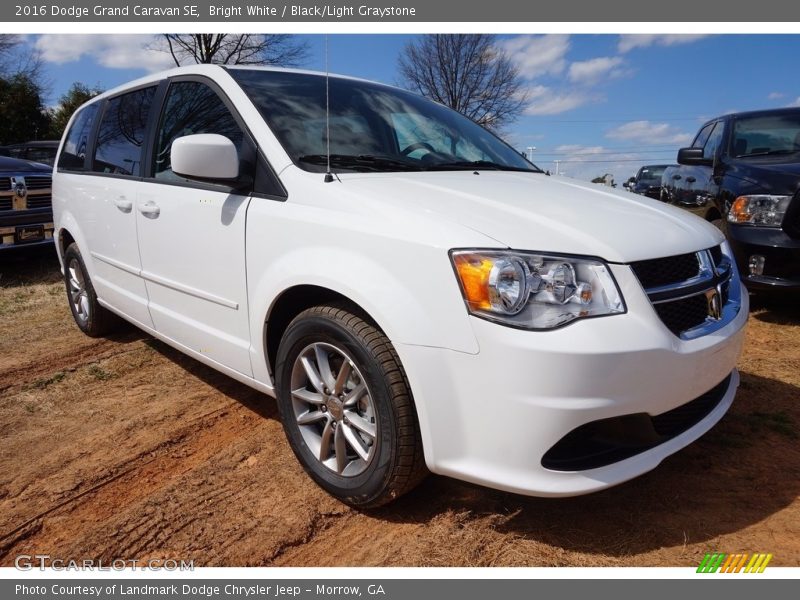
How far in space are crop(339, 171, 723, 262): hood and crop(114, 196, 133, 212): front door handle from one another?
5.58 ft

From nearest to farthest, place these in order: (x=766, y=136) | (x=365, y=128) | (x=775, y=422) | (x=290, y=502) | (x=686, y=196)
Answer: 1. (x=290, y=502)
2. (x=365, y=128)
3. (x=775, y=422)
4. (x=766, y=136)
5. (x=686, y=196)

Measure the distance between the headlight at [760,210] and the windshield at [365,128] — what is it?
2317 mm

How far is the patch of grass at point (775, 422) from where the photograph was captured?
112 inches

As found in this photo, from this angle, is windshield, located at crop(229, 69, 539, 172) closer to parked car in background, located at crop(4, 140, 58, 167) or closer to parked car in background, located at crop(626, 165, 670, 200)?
parked car in background, located at crop(4, 140, 58, 167)

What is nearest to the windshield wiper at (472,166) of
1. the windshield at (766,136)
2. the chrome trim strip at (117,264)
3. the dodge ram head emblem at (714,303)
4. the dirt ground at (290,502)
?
the dodge ram head emblem at (714,303)

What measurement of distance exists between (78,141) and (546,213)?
13.1 feet

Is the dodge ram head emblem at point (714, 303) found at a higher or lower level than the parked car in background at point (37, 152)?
lower

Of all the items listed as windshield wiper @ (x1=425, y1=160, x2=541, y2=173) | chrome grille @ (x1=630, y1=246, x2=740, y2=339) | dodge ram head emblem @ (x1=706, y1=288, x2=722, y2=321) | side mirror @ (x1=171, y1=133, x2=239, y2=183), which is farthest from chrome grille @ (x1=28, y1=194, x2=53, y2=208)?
dodge ram head emblem @ (x1=706, y1=288, x2=722, y2=321)

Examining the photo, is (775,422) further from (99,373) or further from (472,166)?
(99,373)

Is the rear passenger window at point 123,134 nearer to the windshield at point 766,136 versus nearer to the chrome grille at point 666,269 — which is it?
the chrome grille at point 666,269

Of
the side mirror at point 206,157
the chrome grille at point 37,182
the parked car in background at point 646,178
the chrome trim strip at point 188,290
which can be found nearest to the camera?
the side mirror at point 206,157

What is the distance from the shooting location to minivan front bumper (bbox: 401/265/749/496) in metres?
1.74

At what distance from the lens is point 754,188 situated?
15.0ft

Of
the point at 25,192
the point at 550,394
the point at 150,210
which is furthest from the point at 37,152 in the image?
the point at 550,394
